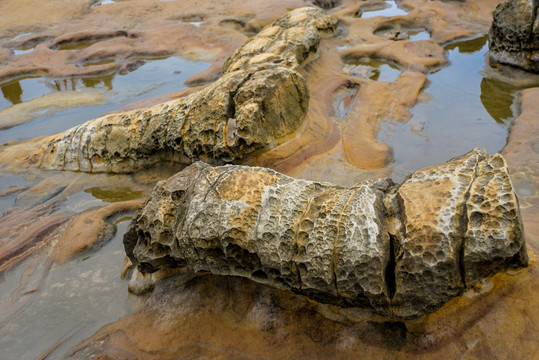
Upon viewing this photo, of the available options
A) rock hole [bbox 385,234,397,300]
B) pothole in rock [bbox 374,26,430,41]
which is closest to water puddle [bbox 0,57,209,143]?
pothole in rock [bbox 374,26,430,41]

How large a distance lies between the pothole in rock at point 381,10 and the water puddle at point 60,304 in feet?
26.7

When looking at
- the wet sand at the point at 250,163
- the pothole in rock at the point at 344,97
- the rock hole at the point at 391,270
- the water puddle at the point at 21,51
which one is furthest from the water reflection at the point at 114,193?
the water puddle at the point at 21,51

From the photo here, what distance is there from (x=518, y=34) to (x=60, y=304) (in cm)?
635

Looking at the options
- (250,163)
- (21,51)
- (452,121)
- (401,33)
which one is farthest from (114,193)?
(21,51)

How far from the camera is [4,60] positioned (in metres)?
8.10

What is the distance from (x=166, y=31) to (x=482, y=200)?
8417 millimetres

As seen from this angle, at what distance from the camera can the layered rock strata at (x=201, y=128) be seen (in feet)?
12.7

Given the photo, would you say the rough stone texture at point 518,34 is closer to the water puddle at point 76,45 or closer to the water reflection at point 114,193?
the water reflection at point 114,193

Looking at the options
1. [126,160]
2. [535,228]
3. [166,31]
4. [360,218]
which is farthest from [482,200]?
[166,31]

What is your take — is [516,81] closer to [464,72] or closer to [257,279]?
[464,72]

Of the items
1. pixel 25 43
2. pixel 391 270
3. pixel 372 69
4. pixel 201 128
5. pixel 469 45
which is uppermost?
pixel 391 270

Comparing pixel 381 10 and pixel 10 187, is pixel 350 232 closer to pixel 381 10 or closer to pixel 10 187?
pixel 10 187

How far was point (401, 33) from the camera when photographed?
296 inches

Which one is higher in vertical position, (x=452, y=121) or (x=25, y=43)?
(x=452, y=121)
